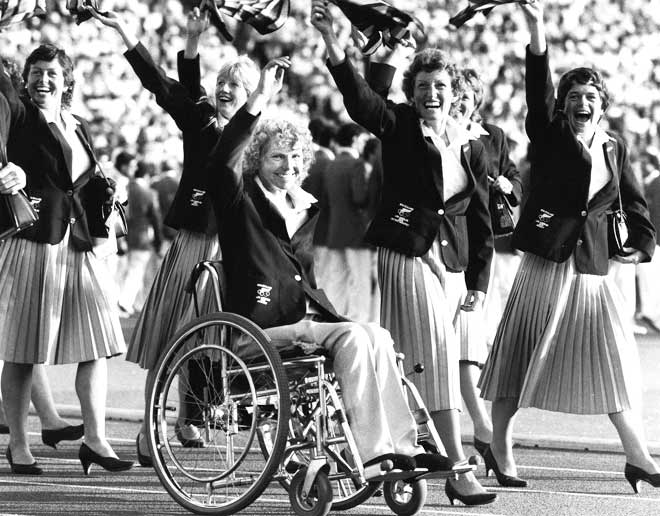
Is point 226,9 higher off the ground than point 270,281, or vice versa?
point 226,9

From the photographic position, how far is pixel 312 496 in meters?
5.97

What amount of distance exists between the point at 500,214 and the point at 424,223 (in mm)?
1444

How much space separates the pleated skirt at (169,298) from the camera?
25.7ft

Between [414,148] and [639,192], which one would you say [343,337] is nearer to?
[414,148]

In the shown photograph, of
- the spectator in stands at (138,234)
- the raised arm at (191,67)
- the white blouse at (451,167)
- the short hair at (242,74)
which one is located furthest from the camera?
the spectator in stands at (138,234)

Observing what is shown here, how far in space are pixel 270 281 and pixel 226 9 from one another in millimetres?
1425

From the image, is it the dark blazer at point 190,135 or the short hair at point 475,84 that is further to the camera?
the short hair at point 475,84

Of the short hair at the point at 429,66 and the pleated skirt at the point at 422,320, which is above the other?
the short hair at the point at 429,66

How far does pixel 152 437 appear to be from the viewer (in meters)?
6.16

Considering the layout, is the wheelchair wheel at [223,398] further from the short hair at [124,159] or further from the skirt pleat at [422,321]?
the short hair at [124,159]

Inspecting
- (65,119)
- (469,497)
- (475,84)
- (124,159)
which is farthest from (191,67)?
(124,159)

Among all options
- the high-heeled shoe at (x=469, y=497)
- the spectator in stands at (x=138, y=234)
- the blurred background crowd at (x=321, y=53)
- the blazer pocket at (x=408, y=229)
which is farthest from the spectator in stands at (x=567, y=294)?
the blurred background crowd at (x=321, y=53)

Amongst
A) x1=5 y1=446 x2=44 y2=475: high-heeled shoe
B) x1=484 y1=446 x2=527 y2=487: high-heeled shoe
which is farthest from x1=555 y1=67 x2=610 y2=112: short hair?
x1=5 y1=446 x2=44 y2=475: high-heeled shoe

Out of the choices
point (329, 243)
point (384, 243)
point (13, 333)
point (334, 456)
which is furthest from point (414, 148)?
point (329, 243)
